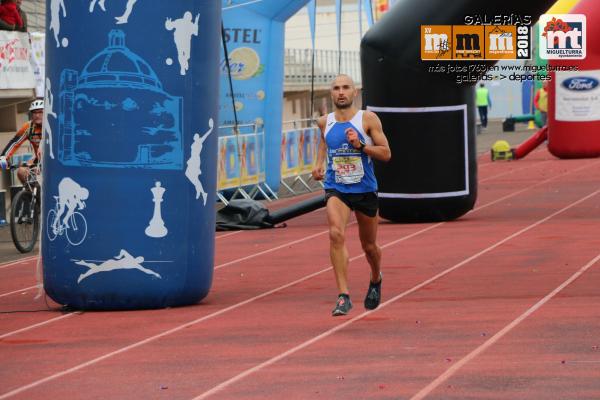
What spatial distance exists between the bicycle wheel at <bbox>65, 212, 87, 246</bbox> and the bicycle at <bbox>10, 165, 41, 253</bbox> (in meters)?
5.83

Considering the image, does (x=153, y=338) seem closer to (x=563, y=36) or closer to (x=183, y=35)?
(x=183, y=35)

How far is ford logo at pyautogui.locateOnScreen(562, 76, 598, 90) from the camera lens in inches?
1198

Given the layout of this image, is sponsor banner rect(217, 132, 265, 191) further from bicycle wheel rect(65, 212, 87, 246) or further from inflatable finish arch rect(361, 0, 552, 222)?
bicycle wheel rect(65, 212, 87, 246)

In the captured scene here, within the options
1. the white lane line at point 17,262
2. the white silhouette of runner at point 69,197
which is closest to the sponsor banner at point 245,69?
the white lane line at point 17,262

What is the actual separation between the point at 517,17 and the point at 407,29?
4.63 ft

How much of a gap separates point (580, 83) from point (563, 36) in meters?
1.20

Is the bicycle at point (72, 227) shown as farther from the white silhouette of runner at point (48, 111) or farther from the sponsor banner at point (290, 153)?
the sponsor banner at point (290, 153)

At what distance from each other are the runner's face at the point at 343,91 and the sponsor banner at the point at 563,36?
20130 mm

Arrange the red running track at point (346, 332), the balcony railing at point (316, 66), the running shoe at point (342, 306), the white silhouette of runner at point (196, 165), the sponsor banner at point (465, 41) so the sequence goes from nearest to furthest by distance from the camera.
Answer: the red running track at point (346, 332)
the running shoe at point (342, 306)
the white silhouette of runner at point (196, 165)
the sponsor banner at point (465, 41)
the balcony railing at point (316, 66)

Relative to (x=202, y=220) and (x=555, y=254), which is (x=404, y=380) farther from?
(x=555, y=254)

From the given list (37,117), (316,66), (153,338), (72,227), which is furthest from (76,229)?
(316,66)

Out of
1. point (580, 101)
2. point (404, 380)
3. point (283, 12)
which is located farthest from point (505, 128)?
point (404, 380)

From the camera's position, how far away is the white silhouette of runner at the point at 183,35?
1081 centimetres

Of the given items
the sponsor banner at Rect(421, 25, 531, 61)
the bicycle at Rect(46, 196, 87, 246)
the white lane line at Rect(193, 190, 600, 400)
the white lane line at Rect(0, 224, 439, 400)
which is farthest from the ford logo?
the bicycle at Rect(46, 196, 87, 246)
